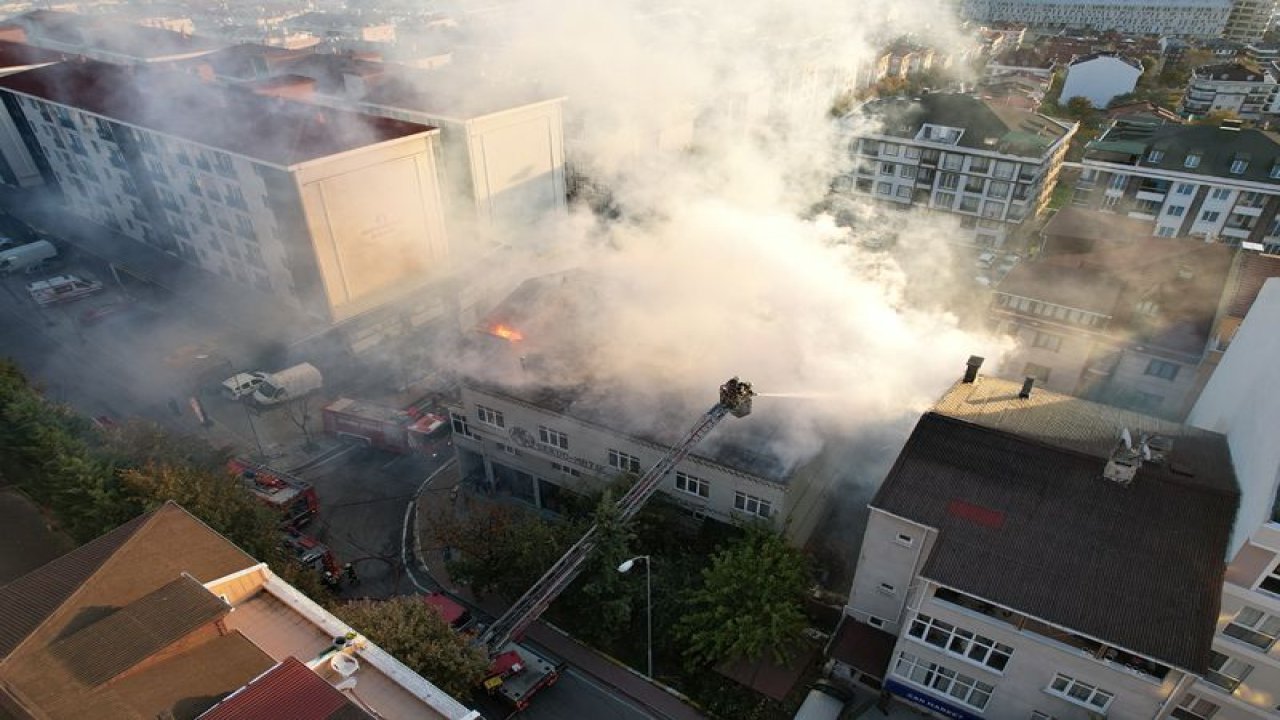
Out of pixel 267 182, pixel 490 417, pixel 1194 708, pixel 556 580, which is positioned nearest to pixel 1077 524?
pixel 1194 708

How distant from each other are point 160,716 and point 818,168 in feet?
141

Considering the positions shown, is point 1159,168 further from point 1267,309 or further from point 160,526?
point 160,526

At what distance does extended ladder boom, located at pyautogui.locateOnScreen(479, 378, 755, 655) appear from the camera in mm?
17250

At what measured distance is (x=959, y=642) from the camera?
15.1 m

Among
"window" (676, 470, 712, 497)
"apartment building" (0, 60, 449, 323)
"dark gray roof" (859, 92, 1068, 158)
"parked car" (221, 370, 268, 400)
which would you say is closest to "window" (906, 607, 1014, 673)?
"window" (676, 470, 712, 497)

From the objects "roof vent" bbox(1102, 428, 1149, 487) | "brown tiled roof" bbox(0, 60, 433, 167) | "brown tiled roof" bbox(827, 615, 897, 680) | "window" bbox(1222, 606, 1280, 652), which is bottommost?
"brown tiled roof" bbox(827, 615, 897, 680)

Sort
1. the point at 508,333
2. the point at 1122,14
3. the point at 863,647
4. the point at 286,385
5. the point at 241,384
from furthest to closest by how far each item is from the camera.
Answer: the point at 1122,14, the point at 241,384, the point at 286,385, the point at 508,333, the point at 863,647

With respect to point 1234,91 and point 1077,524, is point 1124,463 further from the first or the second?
point 1234,91

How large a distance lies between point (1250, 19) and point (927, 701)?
511 ft

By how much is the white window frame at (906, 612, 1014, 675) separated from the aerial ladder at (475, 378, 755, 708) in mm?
6772

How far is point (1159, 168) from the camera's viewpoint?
136 ft

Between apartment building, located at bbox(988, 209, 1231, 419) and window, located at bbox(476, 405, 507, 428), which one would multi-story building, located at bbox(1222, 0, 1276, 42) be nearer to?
apartment building, located at bbox(988, 209, 1231, 419)

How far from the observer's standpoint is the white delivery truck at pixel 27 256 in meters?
40.1

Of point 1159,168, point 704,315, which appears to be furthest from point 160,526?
point 1159,168
